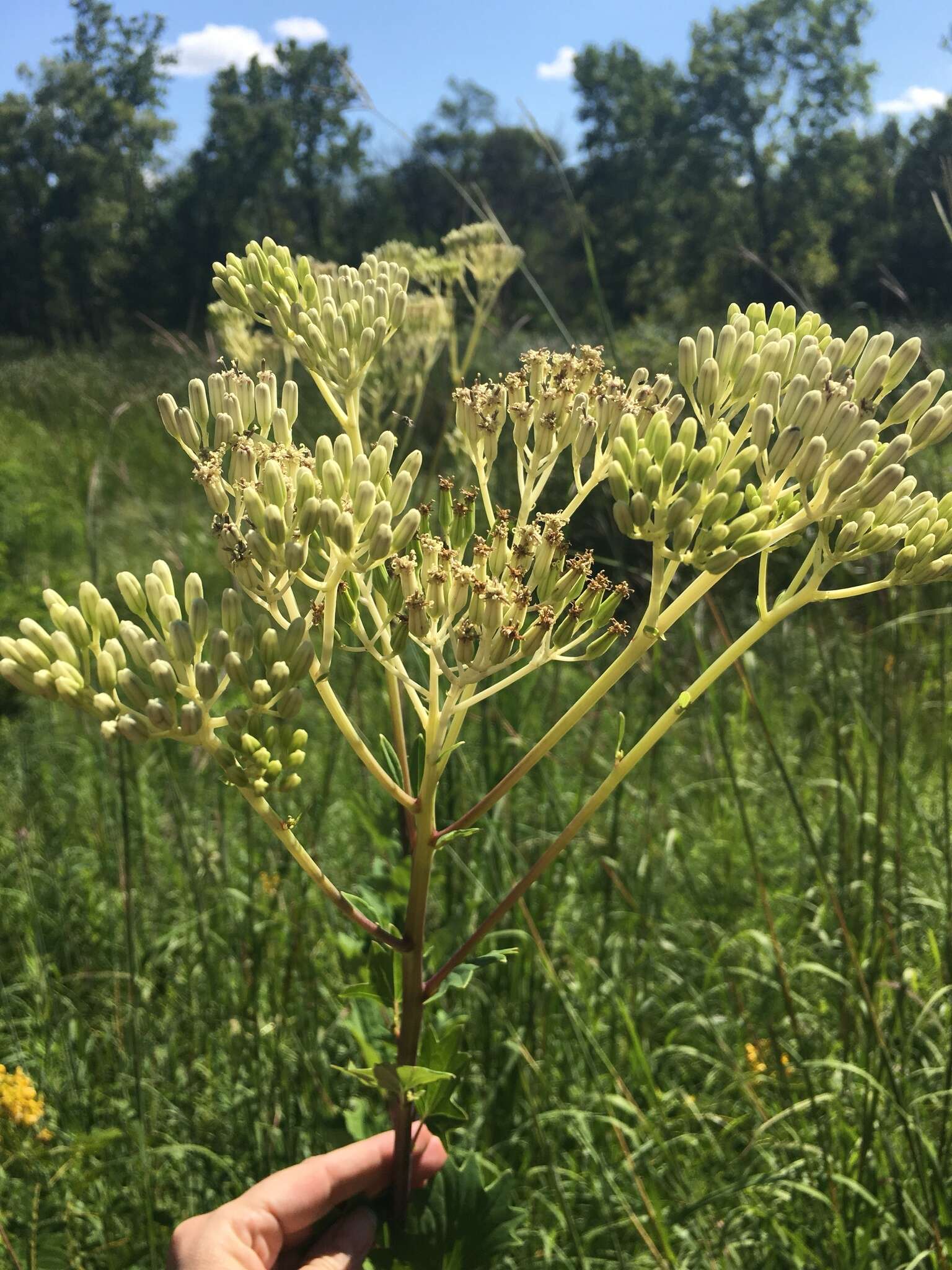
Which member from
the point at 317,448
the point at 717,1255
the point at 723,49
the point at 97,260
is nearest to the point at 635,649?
the point at 317,448

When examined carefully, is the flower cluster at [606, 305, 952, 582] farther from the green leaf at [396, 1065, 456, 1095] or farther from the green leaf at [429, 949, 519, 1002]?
the green leaf at [396, 1065, 456, 1095]

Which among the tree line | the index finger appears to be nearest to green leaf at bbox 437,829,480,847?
the index finger

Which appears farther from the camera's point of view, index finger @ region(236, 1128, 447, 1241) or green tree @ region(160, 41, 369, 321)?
green tree @ region(160, 41, 369, 321)

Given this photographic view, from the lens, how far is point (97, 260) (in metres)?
47.5

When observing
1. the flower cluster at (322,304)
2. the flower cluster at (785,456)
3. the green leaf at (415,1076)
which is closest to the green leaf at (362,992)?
the green leaf at (415,1076)

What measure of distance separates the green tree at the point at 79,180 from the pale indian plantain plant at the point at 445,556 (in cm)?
4587

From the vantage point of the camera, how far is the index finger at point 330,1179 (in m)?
1.55

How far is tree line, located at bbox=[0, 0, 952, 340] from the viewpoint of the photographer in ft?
154

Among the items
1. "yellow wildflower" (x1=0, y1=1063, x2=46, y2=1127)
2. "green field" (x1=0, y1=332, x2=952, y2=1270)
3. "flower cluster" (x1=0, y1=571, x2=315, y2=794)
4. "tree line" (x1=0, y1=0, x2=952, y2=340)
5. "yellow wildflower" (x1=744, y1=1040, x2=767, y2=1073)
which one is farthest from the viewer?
"tree line" (x1=0, y1=0, x2=952, y2=340)

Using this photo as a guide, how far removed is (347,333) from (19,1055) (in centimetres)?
252

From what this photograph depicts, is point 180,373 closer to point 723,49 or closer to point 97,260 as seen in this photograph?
point 97,260

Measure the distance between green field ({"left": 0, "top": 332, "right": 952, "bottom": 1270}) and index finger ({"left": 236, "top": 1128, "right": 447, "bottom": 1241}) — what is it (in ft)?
0.55

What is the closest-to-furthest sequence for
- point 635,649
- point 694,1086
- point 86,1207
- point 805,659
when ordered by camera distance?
1. point 635,649
2. point 86,1207
3. point 694,1086
4. point 805,659

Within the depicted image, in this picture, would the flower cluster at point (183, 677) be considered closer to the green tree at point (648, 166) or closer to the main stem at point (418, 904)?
the main stem at point (418, 904)
